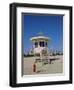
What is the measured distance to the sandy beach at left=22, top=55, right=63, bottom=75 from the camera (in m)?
1.47

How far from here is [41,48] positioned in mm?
1503

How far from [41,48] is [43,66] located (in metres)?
0.10

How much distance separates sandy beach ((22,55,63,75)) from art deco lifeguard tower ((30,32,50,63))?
3 centimetres

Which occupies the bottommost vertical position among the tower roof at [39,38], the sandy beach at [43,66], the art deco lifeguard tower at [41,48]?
the sandy beach at [43,66]

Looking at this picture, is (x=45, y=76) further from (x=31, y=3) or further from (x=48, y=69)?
(x=31, y=3)

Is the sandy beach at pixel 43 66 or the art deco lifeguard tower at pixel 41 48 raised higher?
the art deco lifeguard tower at pixel 41 48

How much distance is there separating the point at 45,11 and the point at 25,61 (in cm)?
29

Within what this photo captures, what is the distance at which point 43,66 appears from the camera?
1.51 m

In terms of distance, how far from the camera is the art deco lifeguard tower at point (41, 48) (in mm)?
1489

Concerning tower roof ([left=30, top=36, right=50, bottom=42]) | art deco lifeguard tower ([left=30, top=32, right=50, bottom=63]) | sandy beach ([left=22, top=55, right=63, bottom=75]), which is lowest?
sandy beach ([left=22, top=55, right=63, bottom=75])

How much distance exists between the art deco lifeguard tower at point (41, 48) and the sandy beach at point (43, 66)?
27 mm

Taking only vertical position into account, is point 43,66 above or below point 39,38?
below

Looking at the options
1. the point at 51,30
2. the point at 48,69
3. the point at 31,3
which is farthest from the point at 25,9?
the point at 48,69

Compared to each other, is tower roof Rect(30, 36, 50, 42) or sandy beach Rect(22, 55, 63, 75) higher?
Result: tower roof Rect(30, 36, 50, 42)
